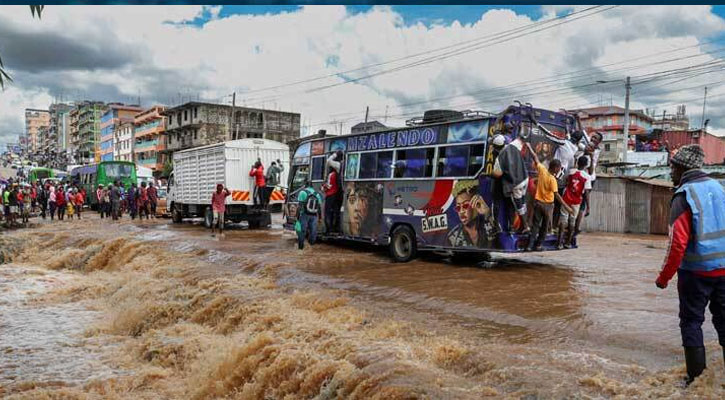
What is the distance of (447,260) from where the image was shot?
467 inches

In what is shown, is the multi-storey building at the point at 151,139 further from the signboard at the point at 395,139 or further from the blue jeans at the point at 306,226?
the signboard at the point at 395,139

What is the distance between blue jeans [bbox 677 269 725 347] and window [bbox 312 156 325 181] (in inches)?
413

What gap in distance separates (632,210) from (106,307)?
59.4 feet

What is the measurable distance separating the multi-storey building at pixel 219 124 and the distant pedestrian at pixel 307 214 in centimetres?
4965

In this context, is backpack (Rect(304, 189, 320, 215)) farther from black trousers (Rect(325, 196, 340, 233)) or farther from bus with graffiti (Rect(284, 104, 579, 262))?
bus with graffiti (Rect(284, 104, 579, 262))

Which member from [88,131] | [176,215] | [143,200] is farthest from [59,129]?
[176,215]

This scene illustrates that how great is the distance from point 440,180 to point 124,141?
287 ft

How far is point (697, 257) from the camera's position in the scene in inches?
165

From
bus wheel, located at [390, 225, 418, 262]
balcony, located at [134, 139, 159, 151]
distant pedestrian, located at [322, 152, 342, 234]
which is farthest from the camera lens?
balcony, located at [134, 139, 159, 151]

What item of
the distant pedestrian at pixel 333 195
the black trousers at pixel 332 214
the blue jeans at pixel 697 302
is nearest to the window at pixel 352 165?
the distant pedestrian at pixel 333 195

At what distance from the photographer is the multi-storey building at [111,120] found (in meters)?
93.2

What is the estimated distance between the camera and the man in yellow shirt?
31.2 ft

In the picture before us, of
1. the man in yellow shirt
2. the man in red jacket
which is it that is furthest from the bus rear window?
the man in red jacket

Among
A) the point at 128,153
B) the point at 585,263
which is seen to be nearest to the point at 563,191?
the point at 585,263
